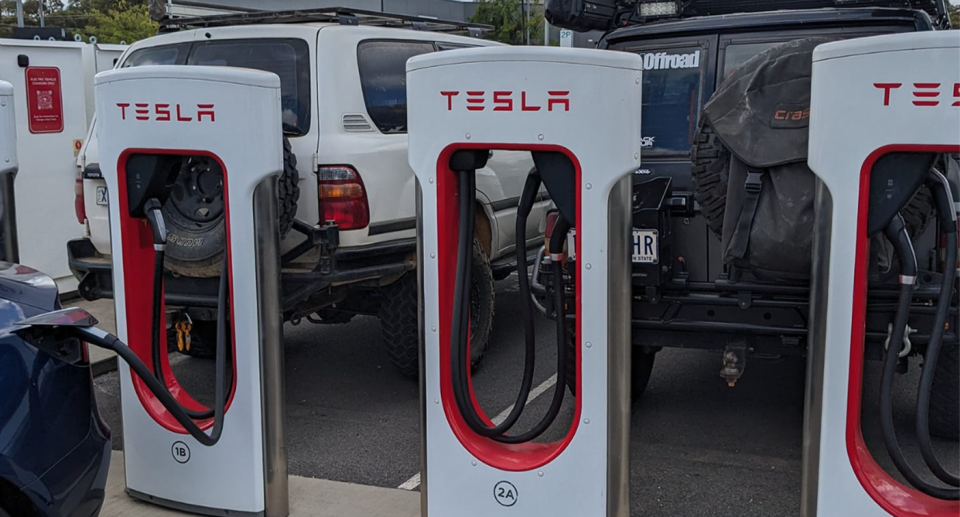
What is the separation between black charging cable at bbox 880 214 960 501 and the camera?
3.21m

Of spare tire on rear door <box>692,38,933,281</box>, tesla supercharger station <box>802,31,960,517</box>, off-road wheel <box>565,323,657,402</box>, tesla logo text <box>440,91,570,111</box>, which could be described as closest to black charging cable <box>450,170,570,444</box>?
tesla logo text <box>440,91,570,111</box>

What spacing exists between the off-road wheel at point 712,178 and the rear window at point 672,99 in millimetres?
1191

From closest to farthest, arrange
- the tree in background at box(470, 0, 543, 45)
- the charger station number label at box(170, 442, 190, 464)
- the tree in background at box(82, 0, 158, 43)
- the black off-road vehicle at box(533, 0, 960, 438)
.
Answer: the black off-road vehicle at box(533, 0, 960, 438) → the charger station number label at box(170, 442, 190, 464) → the tree in background at box(82, 0, 158, 43) → the tree in background at box(470, 0, 543, 45)

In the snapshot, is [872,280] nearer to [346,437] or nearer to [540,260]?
[540,260]

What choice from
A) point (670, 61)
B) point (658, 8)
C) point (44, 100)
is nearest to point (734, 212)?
point (670, 61)

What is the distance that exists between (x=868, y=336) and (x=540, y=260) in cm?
166

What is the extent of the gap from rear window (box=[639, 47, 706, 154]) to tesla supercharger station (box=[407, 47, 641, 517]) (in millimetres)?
2017

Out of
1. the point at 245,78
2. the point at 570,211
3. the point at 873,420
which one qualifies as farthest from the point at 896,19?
the point at 245,78

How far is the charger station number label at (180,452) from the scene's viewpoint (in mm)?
4184

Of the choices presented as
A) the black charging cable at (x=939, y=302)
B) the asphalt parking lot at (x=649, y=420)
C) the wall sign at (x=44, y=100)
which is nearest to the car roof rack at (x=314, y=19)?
the wall sign at (x=44, y=100)

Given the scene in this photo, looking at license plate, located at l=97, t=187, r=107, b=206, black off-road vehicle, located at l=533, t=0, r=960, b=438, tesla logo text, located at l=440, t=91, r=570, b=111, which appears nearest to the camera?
tesla logo text, located at l=440, t=91, r=570, b=111

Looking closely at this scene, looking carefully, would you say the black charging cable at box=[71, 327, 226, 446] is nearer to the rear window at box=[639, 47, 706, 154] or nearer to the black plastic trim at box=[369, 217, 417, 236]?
the black plastic trim at box=[369, 217, 417, 236]

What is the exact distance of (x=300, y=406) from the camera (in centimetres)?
595

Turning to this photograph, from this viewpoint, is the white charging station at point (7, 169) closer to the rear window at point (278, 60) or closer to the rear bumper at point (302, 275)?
the rear bumper at point (302, 275)
